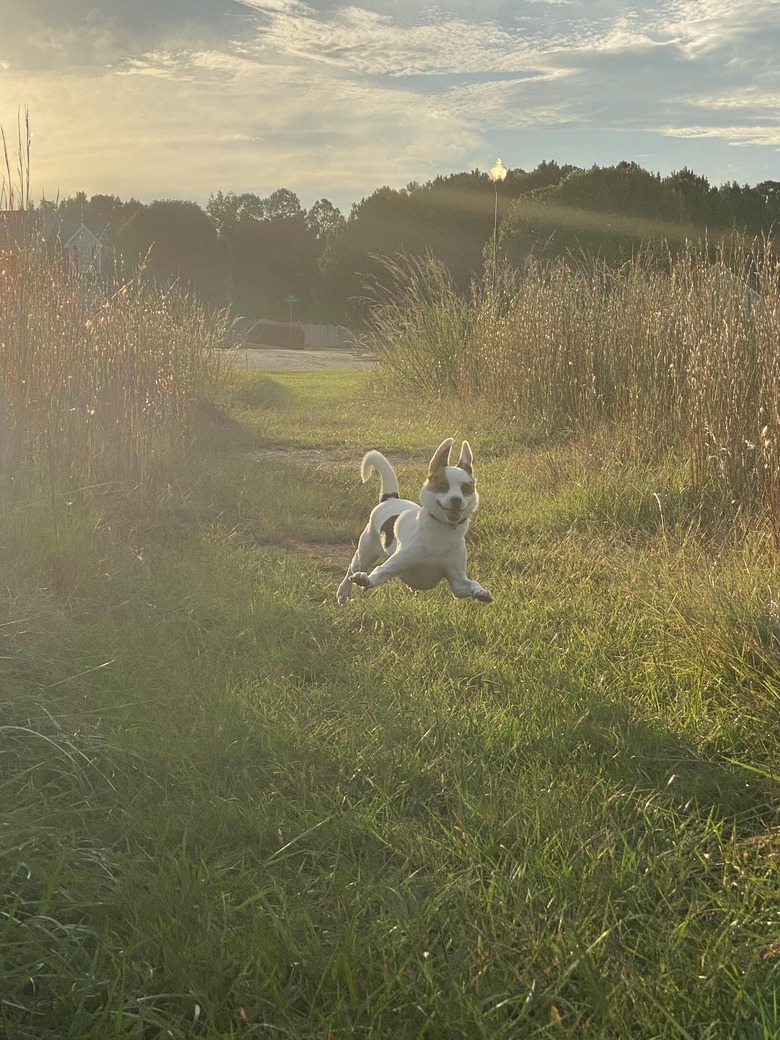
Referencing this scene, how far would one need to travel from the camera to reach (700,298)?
22.4ft

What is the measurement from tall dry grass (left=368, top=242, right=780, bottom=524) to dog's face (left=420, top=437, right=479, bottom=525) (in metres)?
1.46

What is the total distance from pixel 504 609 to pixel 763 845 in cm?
186

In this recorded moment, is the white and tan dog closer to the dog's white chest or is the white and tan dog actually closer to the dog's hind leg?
the dog's white chest

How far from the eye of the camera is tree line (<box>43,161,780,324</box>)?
19172 millimetres

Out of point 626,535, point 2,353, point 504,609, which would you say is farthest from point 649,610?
point 2,353

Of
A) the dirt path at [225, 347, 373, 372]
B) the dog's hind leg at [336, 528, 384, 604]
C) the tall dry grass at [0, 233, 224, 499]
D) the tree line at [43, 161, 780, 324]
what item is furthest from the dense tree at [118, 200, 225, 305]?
the dog's hind leg at [336, 528, 384, 604]

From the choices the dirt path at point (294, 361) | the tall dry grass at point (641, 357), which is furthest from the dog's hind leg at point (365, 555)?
the dirt path at point (294, 361)

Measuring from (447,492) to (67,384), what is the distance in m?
2.92

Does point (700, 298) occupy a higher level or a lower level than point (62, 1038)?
higher

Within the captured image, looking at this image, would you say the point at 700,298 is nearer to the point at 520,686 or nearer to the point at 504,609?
the point at 504,609

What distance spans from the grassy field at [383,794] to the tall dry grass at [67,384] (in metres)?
0.57

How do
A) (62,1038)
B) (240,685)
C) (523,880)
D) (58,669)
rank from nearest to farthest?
(62,1038), (523,880), (58,669), (240,685)

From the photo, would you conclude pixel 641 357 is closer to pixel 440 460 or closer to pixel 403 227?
pixel 440 460

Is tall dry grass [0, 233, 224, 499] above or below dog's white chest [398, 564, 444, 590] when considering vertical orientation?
above
